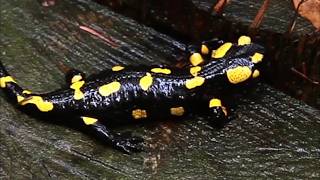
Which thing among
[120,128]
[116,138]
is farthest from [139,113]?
[116,138]

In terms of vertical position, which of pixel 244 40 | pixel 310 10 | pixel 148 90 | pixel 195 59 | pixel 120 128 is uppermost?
pixel 310 10

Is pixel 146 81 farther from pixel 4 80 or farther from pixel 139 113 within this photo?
pixel 4 80

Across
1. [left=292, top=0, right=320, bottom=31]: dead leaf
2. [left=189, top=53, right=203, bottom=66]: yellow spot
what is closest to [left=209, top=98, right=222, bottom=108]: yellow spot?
[left=189, top=53, right=203, bottom=66]: yellow spot

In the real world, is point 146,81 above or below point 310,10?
below

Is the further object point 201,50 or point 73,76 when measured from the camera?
point 201,50

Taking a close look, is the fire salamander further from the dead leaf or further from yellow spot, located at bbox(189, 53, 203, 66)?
the dead leaf

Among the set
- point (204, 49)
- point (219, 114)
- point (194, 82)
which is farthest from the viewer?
point (204, 49)
